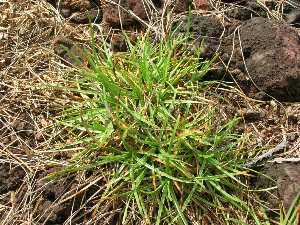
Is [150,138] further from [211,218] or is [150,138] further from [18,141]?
[18,141]

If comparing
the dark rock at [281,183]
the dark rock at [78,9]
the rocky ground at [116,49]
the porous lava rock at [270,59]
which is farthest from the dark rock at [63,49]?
the dark rock at [281,183]

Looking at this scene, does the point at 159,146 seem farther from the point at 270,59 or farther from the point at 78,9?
the point at 78,9

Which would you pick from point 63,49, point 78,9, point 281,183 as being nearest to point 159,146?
point 281,183

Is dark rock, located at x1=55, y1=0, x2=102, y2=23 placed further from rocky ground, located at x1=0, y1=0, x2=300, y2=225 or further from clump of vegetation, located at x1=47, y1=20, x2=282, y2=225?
clump of vegetation, located at x1=47, y1=20, x2=282, y2=225

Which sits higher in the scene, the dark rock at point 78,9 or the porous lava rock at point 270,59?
the dark rock at point 78,9

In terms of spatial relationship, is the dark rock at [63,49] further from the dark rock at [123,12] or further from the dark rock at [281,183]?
the dark rock at [281,183]

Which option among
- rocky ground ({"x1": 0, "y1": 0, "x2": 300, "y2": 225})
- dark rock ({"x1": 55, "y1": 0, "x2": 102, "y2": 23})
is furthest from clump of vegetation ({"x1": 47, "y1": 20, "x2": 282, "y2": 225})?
dark rock ({"x1": 55, "y1": 0, "x2": 102, "y2": 23})

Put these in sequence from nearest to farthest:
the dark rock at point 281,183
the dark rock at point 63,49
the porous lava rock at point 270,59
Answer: the dark rock at point 281,183, the porous lava rock at point 270,59, the dark rock at point 63,49
